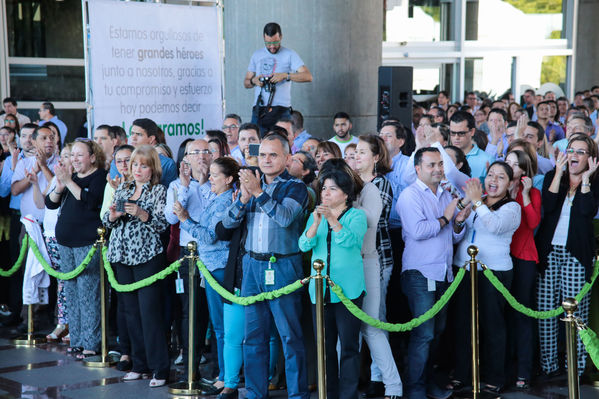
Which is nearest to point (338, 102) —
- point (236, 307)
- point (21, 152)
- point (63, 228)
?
point (21, 152)

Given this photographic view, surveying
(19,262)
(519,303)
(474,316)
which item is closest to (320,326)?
(474,316)

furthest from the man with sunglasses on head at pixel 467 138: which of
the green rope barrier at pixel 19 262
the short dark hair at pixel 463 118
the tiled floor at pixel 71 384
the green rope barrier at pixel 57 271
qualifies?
the green rope barrier at pixel 19 262

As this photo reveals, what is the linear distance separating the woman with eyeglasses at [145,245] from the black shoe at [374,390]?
65.6 inches

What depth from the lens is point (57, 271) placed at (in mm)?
7891

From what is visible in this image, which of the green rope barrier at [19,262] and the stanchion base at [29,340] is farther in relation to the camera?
the green rope barrier at [19,262]

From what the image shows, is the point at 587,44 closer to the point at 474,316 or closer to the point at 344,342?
the point at 474,316

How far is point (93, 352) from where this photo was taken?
7.45 m

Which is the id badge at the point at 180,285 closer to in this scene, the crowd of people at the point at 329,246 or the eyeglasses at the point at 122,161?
the crowd of people at the point at 329,246

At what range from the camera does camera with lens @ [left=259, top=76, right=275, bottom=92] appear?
10273 mm

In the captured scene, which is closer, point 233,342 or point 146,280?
point 233,342

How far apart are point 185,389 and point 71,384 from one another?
999 millimetres

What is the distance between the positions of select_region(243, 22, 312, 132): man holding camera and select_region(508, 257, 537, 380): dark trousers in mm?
4497

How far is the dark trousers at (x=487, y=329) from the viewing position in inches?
255

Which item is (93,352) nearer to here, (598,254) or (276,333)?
(276,333)
